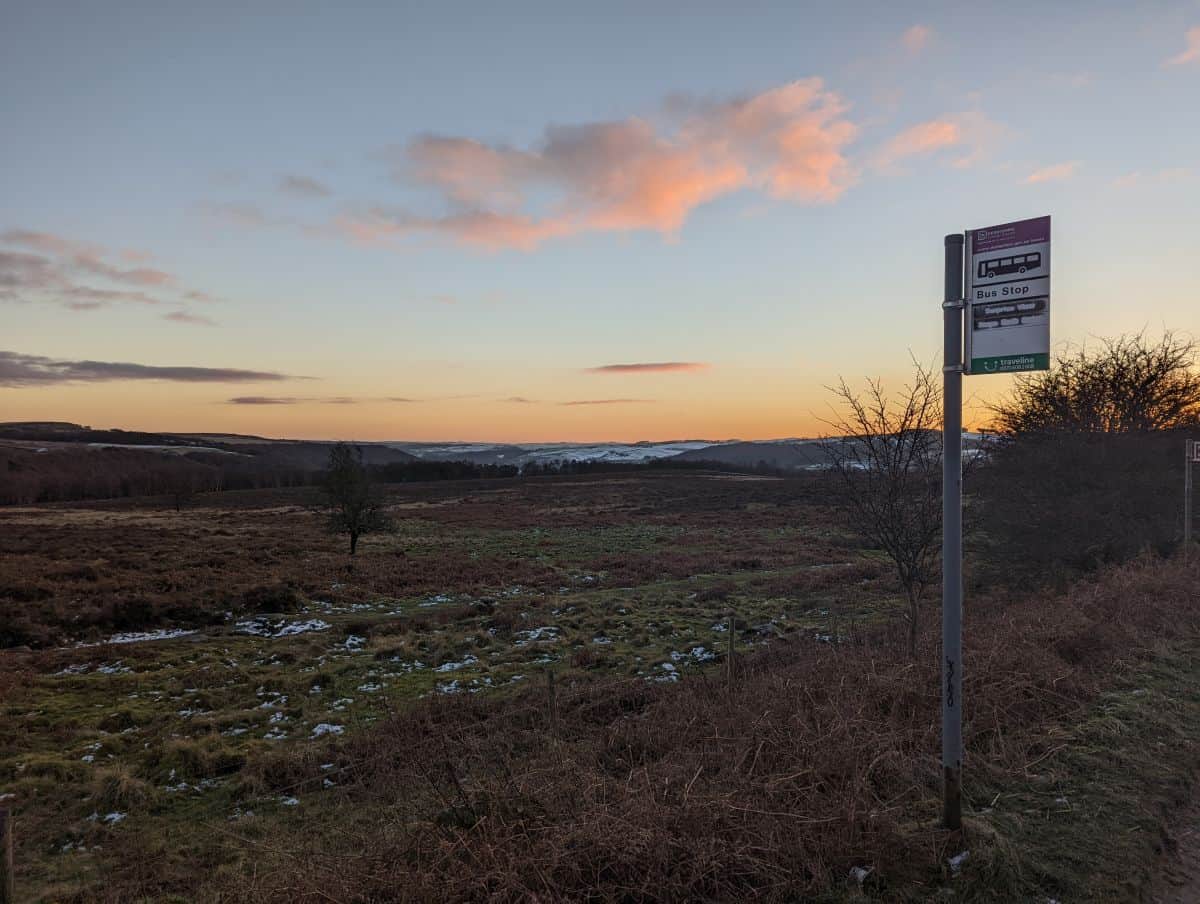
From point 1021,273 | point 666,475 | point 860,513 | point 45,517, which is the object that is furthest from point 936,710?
point 666,475

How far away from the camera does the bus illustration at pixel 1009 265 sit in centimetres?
356

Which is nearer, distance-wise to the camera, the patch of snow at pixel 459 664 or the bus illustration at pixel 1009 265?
the bus illustration at pixel 1009 265

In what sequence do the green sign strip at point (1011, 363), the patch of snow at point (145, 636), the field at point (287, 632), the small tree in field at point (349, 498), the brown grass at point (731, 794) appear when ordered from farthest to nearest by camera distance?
the small tree in field at point (349, 498), the patch of snow at point (145, 636), the field at point (287, 632), the brown grass at point (731, 794), the green sign strip at point (1011, 363)

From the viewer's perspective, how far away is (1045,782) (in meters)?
4.91

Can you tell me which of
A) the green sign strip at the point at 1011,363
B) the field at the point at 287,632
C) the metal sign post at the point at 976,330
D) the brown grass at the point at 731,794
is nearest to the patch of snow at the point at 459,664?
the field at the point at 287,632

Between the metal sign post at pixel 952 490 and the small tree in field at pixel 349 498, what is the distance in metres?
31.8

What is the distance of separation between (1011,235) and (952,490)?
4.75ft

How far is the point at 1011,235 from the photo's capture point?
3.67 meters

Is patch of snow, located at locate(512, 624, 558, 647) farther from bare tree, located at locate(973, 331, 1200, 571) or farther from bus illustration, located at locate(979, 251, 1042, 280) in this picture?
bus illustration, located at locate(979, 251, 1042, 280)

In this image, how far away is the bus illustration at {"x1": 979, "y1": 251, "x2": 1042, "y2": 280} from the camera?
3.56 meters

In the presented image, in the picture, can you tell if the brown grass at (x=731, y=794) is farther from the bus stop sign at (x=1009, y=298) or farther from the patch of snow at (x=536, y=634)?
the patch of snow at (x=536, y=634)

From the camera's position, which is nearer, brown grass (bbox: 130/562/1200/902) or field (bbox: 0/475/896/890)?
brown grass (bbox: 130/562/1200/902)

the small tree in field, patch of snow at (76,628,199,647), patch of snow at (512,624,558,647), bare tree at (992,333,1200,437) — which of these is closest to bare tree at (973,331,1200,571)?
bare tree at (992,333,1200,437)

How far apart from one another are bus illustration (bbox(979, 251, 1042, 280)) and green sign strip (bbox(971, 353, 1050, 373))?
18.2 inches
